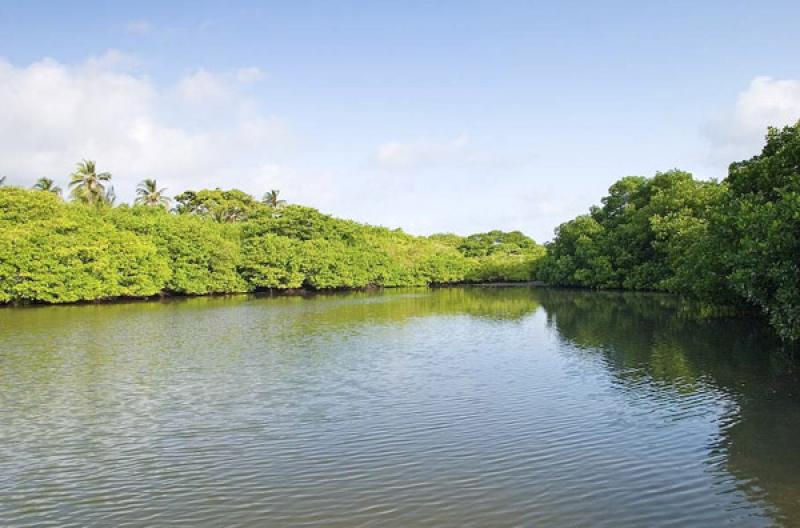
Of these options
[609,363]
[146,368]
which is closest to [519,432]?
[609,363]

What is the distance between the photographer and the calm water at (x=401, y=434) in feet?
27.7

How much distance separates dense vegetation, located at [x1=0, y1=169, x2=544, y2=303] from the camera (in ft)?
169

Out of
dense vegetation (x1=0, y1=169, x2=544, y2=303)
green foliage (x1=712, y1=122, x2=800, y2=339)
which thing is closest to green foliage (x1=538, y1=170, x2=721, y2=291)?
green foliage (x1=712, y1=122, x2=800, y2=339)

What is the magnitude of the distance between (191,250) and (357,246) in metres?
29.6

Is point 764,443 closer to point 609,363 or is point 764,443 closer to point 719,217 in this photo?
point 609,363

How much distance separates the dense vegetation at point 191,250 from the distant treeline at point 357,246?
15 centimetres

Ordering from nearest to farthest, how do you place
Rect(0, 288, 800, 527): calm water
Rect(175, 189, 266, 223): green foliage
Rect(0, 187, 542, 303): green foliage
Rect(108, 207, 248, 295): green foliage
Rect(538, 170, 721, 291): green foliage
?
Rect(0, 288, 800, 527): calm water
Rect(0, 187, 542, 303): green foliage
Rect(538, 170, 721, 291): green foliage
Rect(108, 207, 248, 295): green foliage
Rect(175, 189, 266, 223): green foliage

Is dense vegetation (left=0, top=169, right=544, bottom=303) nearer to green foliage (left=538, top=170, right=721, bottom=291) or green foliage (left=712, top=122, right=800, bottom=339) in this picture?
green foliage (left=538, top=170, right=721, bottom=291)

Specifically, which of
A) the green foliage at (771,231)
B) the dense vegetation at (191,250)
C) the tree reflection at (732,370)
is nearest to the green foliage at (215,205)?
the dense vegetation at (191,250)

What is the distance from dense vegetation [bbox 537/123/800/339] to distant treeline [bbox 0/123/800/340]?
0.08m

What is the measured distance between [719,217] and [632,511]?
18.7 m

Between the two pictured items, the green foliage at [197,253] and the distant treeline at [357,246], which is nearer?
the distant treeline at [357,246]

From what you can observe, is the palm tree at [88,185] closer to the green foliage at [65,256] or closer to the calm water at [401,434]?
the green foliage at [65,256]

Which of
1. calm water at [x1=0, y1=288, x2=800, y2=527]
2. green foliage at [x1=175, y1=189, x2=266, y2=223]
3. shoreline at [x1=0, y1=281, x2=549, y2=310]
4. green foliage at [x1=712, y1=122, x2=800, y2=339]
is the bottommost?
calm water at [x1=0, y1=288, x2=800, y2=527]
